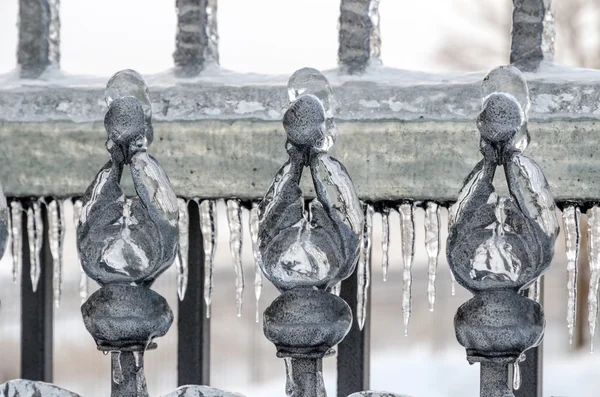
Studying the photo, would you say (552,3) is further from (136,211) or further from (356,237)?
(136,211)

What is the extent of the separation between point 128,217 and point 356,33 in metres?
0.62

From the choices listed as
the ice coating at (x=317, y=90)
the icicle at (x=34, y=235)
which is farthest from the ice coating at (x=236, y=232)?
the ice coating at (x=317, y=90)

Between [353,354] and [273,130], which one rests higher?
[273,130]

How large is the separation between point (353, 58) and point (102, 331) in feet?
2.21

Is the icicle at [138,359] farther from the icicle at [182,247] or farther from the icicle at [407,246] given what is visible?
the icicle at [407,246]

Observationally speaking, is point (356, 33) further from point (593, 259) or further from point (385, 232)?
point (593, 259)

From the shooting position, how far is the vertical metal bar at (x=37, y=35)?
1.77 metres

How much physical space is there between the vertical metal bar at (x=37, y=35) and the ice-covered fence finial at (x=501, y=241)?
103 cm

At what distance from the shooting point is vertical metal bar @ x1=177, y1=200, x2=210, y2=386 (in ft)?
5.65

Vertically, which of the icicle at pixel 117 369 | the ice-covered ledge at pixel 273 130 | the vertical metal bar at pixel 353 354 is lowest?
the vertical metal bar at pixel 353 354

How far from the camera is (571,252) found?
137 centimetres

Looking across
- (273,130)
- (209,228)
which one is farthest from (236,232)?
(273,130)

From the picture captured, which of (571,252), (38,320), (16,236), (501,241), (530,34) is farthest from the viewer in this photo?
(38,320)

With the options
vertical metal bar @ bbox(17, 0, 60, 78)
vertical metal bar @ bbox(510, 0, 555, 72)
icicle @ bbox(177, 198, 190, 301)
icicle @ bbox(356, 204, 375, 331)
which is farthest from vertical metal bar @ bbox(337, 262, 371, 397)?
vertical metal bar @ bbox(17, 0, 60, 78)
